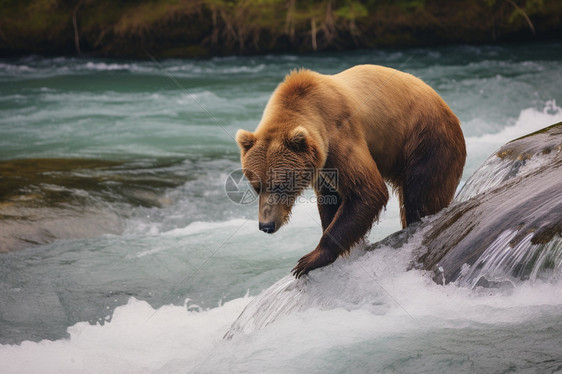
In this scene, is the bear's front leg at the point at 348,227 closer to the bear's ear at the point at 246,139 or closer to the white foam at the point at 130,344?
the bear's ear at the point at 246,139

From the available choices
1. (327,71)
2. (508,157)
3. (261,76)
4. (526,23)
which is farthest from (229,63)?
(508,157)

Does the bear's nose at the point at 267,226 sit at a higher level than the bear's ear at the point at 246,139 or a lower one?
lower

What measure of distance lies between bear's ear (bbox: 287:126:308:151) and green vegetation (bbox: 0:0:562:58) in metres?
15.0

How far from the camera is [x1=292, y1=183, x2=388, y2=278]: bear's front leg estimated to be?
3535 millimetres

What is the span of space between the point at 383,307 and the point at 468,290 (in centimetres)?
46

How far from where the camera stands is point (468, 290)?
10.3 ft

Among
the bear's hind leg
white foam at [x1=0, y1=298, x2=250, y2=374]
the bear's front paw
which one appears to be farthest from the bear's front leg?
white foam at [x1=0, y1=298, x2=250, y2=374]

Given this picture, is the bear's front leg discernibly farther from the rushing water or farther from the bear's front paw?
the rushing water

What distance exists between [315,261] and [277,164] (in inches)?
25.2

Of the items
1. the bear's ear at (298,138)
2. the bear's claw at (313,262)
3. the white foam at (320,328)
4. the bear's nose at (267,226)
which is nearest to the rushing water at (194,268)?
the white foam at (320,328)

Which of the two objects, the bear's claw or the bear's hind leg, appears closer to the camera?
the bear's claw

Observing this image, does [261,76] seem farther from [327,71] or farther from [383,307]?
[383,307]

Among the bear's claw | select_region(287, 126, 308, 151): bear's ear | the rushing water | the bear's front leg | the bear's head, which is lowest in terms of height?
the rushing water

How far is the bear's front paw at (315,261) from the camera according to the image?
11.6 ft
